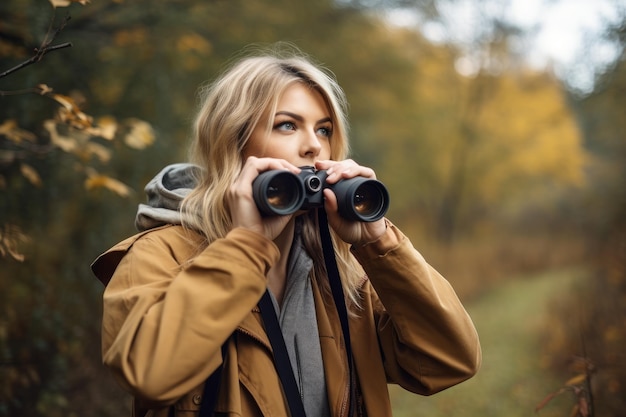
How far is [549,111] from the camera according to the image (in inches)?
505

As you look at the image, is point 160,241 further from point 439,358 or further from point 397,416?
point 397,416

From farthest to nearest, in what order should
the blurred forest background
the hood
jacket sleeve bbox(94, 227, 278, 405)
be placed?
1. the blurred forest background
2. the hood
3. jacket sleeve bbox(94, 227, 278, 405)

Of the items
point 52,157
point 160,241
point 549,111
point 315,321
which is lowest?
point 52,157

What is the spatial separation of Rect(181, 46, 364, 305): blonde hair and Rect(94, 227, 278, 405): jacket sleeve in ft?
0.87

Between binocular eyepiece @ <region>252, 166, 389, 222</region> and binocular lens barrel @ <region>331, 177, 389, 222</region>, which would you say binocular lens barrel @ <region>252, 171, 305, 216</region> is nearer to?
binocular eyepiece @ <region>252, 166, 389, 222</region>

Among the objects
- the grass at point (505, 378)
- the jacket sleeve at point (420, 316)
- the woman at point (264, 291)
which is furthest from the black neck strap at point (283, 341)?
the grass at point (505, 378)

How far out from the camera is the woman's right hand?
64.2 inches

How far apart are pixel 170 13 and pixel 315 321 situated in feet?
11.5

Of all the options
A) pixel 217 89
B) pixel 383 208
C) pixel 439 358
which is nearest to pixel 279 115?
pixel 217 89

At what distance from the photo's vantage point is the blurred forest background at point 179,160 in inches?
139

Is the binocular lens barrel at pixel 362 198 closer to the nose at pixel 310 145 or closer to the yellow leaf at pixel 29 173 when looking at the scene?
Answer: the nose at pixel 310 145

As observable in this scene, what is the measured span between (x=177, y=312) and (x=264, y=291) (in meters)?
0.24

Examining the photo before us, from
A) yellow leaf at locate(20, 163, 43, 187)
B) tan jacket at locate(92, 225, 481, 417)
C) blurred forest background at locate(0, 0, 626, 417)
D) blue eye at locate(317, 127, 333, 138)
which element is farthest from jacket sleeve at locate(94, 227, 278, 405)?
yellow leaf at locate(20, 163, 43, 187)

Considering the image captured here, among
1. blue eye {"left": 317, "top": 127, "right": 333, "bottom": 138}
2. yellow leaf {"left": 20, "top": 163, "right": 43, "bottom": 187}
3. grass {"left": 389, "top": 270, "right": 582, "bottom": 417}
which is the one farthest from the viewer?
grass {"left": 389, "top": 270, "right": 582, "bottom": 417}
